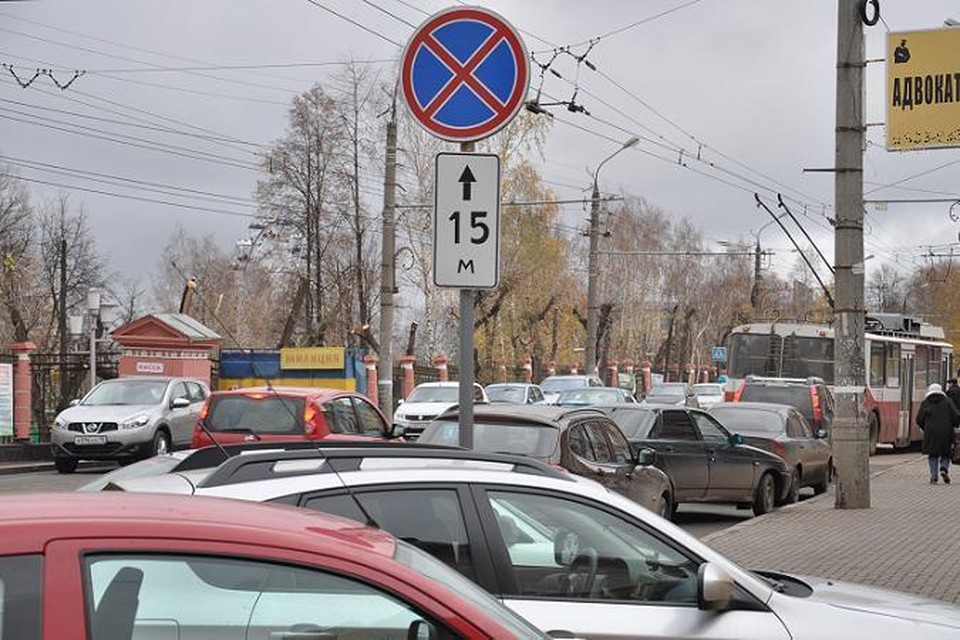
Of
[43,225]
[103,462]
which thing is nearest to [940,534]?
[103,462]

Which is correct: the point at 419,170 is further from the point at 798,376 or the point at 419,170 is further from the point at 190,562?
the point at 190,562

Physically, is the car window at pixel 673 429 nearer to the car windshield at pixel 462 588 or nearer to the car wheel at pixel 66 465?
the car wheel at pixel 66 465

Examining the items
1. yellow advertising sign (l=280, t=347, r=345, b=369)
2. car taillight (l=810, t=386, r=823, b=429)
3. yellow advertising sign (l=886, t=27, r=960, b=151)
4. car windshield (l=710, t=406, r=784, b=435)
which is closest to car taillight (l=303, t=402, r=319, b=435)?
car windshield (l=710, t=406, r=784, b=435)

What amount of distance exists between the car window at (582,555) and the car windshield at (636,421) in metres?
11.4

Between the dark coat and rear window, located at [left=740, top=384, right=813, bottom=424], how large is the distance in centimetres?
346

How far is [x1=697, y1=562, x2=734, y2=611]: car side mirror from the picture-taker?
4926 millimetres

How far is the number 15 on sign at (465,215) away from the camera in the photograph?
270 inches

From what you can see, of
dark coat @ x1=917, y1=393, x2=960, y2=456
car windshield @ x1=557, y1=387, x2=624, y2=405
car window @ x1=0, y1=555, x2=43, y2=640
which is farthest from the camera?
car windshield @ x1=557, y1=387, x2=624, y2=405


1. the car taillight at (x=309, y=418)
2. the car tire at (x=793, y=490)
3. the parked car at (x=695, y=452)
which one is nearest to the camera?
the car taillight at (x=309, y=418)

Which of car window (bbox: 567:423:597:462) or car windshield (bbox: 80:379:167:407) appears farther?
car windshield (bbox: 80:379:167:407)

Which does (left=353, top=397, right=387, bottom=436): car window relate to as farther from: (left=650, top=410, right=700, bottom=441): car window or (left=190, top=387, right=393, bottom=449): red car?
(left=650, top=410, right=700, bottom=441): car window

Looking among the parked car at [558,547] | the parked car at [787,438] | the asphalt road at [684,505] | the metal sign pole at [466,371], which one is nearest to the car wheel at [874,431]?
the asphalt road at [684,505]

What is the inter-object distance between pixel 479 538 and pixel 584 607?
1.62 feet

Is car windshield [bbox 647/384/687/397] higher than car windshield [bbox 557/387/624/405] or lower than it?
lower
